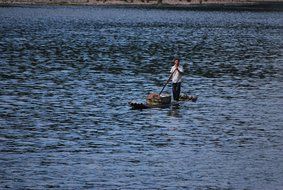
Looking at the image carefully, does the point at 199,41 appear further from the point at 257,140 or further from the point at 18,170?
the point at 18,170

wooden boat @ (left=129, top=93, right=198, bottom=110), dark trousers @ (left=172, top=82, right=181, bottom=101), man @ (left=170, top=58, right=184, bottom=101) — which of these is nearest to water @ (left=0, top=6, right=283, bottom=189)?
wooden boat @ (left=129, top=93, right=198, bottom=110)

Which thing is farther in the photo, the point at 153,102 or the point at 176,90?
the point at 176,90

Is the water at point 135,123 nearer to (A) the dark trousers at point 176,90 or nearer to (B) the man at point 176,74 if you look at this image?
(A) the dark trousers at point 176,90

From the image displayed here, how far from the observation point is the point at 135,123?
47781mm

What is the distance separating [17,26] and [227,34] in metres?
48.7

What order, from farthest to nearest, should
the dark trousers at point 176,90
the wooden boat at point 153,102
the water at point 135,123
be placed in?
the dark trousers at point 176,90
the wooden boat at point 153,102
the water at point 135,123

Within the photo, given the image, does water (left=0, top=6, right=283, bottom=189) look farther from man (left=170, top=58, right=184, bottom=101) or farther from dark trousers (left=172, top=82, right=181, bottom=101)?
man (left=170, top=58, right=184, bottom=101)

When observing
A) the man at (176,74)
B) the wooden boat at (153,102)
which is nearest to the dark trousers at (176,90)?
the man at (176,74)

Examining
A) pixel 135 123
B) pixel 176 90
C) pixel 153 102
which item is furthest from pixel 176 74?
pixel 135 123

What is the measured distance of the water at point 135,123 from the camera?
34688 mm

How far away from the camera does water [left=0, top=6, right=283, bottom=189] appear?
114 feet

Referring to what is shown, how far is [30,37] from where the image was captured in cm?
13825

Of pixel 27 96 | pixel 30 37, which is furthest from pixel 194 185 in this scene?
pixel 30 37

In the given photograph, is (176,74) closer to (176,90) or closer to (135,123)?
(176,90)
